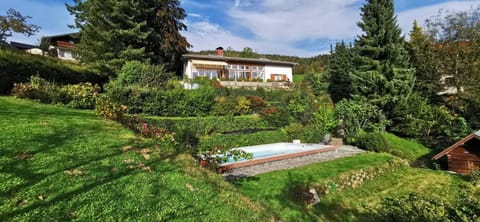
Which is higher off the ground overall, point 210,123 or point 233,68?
point 233,68

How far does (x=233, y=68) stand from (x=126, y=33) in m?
17.5

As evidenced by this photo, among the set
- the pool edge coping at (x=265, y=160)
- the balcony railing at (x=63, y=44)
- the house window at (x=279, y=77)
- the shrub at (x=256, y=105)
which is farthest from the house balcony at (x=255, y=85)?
the balcony railing at (x=63, y=44)

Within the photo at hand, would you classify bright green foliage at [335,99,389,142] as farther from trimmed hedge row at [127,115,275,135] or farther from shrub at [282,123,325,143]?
trimmed hedge row at [127,115,275,135]

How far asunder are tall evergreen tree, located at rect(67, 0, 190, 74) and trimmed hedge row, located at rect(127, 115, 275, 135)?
31.7 feet

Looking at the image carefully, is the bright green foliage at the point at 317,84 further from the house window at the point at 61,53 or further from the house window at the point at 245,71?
the house window at the point at 61,53

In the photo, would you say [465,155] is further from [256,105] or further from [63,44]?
[63,44]

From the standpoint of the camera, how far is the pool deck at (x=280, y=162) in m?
9.58

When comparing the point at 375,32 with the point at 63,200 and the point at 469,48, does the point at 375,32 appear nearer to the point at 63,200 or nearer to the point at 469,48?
the point at 469,48

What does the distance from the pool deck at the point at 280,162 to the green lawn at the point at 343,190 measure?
0.65 meters

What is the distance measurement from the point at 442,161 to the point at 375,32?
1177 centimetres

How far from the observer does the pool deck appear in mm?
9578

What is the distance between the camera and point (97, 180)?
466 centimetres

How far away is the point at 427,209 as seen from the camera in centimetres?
718

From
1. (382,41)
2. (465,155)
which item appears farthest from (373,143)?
(382,41)
